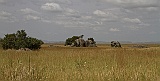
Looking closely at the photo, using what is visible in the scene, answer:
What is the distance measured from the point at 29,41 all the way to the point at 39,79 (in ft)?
137

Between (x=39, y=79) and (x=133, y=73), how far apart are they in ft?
10.5

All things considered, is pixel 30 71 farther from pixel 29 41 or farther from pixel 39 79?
pixel 29 41

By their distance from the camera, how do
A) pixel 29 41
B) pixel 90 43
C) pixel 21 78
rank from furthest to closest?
pixel 90 43
pixel 29 41
pixel 21 78

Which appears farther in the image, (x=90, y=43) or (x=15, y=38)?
(x=90, y=43)

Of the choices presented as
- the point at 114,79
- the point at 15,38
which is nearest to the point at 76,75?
the point at 114,79

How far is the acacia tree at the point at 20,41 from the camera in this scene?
48750mm

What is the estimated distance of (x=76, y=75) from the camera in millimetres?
8758

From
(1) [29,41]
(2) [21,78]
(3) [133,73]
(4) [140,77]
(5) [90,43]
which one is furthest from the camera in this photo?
(5) [90,43]

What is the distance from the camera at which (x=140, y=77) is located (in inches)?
328

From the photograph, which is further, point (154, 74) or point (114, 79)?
point (154, 74)

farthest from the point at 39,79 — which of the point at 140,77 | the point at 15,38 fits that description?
the point at 15,38

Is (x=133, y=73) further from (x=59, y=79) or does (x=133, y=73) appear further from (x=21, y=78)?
(x=21, y=78)

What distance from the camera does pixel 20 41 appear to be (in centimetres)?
4875

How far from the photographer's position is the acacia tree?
48750 millimetres
